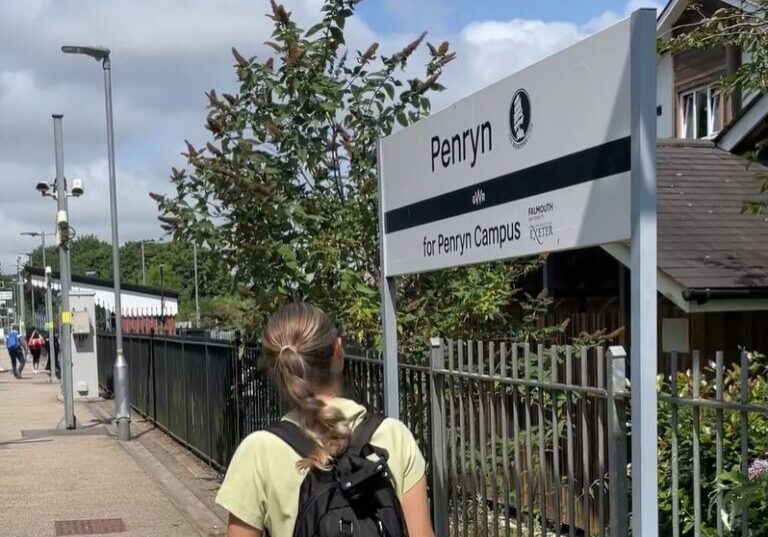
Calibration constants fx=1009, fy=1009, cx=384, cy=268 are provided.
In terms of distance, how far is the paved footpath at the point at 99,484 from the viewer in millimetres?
9242

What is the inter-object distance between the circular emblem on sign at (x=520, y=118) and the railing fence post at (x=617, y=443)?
91 centimetres

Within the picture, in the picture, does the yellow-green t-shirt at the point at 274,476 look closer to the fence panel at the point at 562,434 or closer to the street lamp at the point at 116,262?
the fence panel at the point at 562,434

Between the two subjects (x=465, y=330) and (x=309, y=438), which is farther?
(x=465, y=330)

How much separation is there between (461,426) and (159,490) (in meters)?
6.85

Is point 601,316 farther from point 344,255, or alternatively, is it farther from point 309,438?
point 309,438

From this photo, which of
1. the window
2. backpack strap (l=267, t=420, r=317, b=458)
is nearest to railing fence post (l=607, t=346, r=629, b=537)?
backpack strap (l=267, t=420, r=317, b=458)

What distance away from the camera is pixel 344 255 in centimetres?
704

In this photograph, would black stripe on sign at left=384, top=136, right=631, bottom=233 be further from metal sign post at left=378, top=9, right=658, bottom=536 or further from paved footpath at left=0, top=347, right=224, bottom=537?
paved footpath at left=0, top=347, right=224, bottom=537

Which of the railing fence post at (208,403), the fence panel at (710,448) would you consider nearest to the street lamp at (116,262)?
the railing fence post at (208,403)

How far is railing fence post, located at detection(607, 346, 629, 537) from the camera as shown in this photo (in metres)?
3.51

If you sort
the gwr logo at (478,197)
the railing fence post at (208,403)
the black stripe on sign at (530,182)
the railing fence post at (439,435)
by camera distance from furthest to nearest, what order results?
the railing fence post at (208,403)
the railing fence post at (439,435)
the gwr logo at (478,197)
the black stripe on sign at (530,182)

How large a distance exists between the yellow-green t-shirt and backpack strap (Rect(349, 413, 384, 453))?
14 mm

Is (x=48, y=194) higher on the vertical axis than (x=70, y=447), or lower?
higher

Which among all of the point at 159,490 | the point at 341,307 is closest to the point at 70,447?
the point at 159,490
